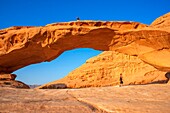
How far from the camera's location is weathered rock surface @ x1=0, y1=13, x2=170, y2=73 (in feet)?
53.8

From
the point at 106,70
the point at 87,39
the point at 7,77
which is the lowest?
the point at 7,77

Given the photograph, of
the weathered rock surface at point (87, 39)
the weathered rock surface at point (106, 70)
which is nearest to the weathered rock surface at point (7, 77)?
the weathered rock surface at point (87, 39)

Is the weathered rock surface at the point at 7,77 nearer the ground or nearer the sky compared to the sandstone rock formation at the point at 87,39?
nearer the ground

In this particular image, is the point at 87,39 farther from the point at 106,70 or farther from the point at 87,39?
the point at 106,70

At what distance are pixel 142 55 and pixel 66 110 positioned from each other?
47.4ft

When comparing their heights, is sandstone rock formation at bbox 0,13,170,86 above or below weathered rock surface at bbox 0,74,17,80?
above

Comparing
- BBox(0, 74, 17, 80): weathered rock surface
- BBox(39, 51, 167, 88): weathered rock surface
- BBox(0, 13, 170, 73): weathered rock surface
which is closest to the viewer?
BBox(0, 13, 170, 73): weathered rock surface

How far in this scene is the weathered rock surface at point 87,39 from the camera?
646 inches

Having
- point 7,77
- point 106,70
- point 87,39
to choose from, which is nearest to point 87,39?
point 87,39

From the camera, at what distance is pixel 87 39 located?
683 inches

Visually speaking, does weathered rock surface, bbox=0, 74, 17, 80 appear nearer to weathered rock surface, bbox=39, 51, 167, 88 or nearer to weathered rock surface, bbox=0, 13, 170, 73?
weathered rock surface, bbox=0, 13, 170, 73

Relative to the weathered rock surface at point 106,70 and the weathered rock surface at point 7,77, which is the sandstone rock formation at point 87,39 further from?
the weathered rock surface at point 106,70

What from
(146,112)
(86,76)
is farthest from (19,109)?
(86,76)

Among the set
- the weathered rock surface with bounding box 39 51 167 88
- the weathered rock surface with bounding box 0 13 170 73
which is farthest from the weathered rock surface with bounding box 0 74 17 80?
the weathered rock surface with bounding box 39 51 167 88
